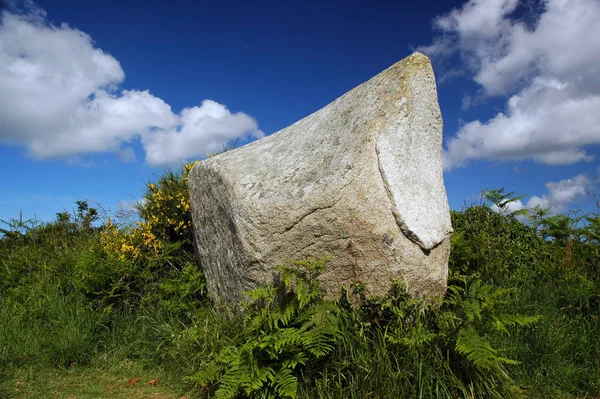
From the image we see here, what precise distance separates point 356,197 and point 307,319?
1370mm

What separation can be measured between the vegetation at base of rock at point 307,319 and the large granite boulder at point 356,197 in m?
0.25

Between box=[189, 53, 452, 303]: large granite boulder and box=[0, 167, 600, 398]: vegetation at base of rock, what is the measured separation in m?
0.25

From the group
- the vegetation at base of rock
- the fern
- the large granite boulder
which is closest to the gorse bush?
the vegetation at base of rock

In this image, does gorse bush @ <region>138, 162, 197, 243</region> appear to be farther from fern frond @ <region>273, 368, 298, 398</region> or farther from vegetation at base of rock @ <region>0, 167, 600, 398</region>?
fern frond @ <region>273, 368, 298, 398</region>

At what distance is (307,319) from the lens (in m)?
4.89

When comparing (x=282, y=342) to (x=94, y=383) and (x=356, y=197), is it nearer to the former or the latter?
(x=356, y=197)

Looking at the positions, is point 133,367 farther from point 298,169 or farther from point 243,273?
point 298,169

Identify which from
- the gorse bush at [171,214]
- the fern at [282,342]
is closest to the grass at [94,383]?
the fern at [282,342]

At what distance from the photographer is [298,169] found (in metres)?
5.51

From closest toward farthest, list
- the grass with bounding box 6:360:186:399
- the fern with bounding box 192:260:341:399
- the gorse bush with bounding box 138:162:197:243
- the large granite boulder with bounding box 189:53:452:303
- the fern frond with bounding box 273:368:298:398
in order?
the fern frond with bounding box 273:368:298:398
the fern with bounding box 192:260:341:399
the large granite boulder with bounding box 189:53:452:303
the grass with bounding box 6:360:186:399
the gorse bush with bounding box 138:162:197:243

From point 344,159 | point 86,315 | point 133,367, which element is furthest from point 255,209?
point 86,315

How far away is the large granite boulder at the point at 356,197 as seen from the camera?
498 centimetres

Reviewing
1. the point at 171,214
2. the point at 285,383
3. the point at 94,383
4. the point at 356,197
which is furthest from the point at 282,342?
the point at 171,214

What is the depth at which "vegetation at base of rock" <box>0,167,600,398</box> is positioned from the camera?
181 inches
